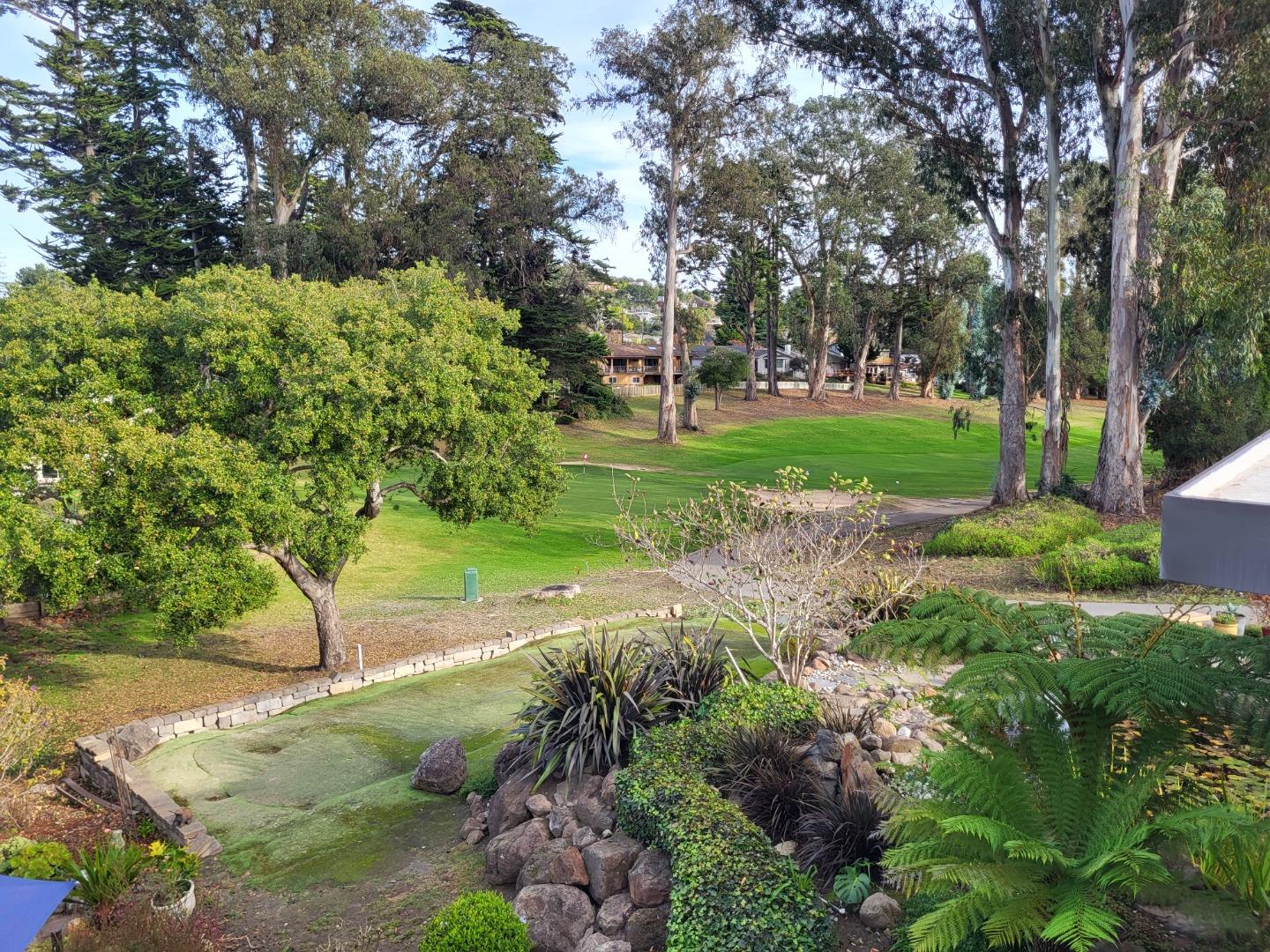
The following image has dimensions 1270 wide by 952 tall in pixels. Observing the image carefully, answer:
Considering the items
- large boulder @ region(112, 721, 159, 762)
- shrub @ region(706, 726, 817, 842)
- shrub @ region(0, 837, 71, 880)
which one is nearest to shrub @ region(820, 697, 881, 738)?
shrub @ region(706, 726, 817, 842)

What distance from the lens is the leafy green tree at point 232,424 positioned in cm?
1093

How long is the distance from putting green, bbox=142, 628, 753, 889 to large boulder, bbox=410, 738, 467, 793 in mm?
114

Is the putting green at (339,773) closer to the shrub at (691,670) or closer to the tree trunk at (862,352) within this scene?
the shrub at (691,670)

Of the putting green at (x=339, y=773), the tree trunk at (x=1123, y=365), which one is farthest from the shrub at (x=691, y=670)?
the tree trunk at (x=1123, y=365)

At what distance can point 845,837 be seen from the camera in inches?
245

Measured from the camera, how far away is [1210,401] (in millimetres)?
25516

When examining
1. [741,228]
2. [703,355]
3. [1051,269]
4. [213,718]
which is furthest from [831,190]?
[213,718]

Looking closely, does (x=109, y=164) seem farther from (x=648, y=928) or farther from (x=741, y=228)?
(x=648, y=928)

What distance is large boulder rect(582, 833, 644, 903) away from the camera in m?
6.54

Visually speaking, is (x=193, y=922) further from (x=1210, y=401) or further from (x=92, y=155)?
(x=92, y=155)

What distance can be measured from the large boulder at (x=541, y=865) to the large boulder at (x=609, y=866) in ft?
0.98

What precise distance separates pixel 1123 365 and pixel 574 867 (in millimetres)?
20015

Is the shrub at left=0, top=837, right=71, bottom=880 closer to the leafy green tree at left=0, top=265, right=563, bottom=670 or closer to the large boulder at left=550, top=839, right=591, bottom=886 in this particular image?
the leafy green tree at left=0, top=265, right=563, bottom=670

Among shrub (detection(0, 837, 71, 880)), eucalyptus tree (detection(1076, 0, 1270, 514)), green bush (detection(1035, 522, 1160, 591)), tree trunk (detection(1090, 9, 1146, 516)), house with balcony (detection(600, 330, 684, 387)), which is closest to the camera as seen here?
shrub (detection(0, 837, 71, 880))
